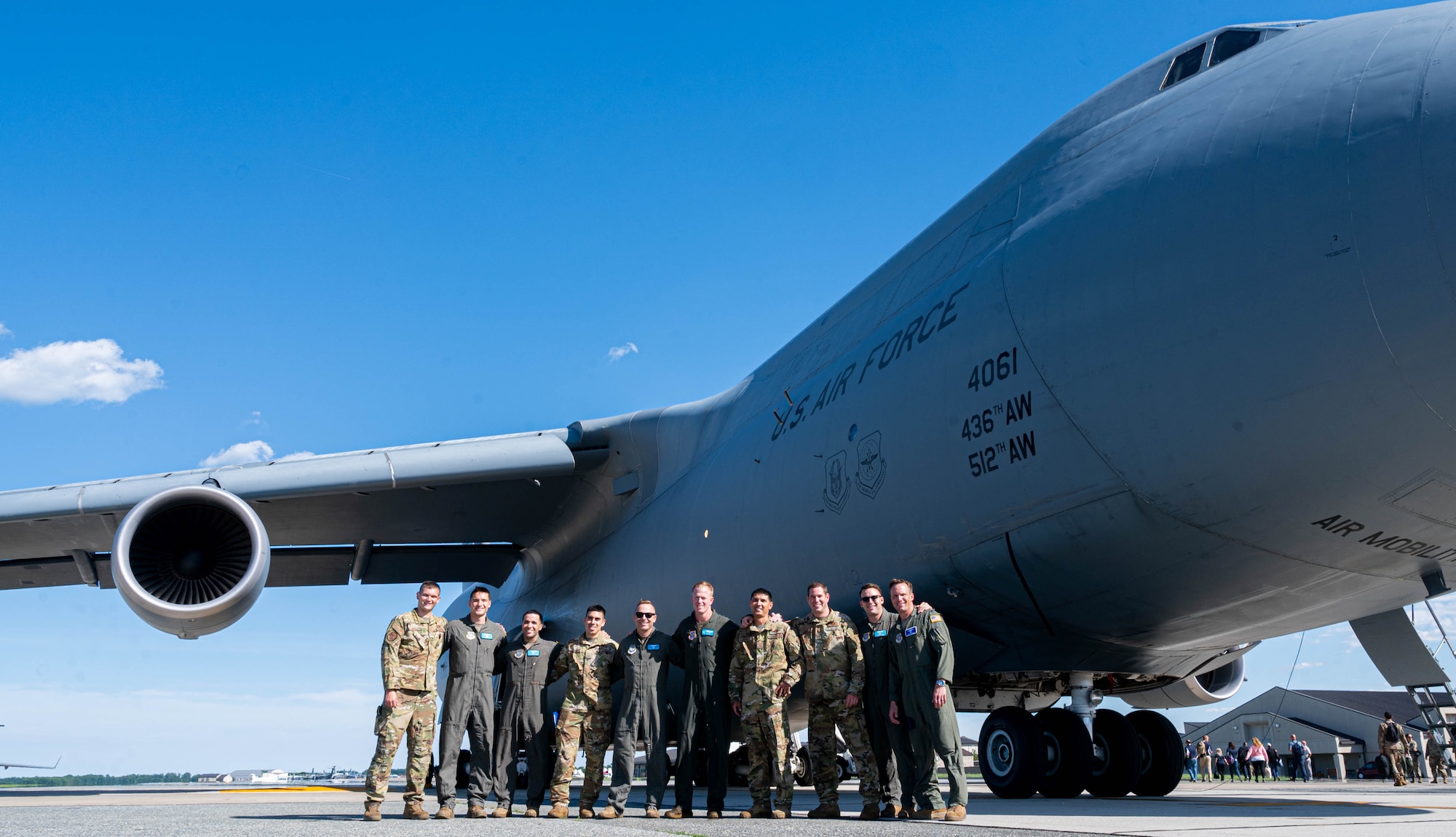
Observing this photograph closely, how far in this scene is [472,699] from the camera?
709cm

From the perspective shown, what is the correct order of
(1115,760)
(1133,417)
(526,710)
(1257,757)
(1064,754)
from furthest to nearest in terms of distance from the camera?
(1257,757), (1115,760), (526,710), (1064,754), (1133,417)

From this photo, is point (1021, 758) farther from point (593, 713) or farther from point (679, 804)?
point (593, 713)

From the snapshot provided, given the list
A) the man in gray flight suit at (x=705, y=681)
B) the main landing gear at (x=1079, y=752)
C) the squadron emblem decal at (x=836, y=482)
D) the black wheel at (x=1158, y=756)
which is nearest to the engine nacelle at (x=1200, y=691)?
the black wheel at (x=1158, y=756)

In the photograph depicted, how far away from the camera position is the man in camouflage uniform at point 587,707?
267 inches

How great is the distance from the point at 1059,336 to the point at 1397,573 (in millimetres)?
2087

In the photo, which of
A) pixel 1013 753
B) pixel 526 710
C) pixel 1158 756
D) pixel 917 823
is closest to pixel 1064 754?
pixel 1013 753

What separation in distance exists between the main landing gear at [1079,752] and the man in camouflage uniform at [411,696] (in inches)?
138

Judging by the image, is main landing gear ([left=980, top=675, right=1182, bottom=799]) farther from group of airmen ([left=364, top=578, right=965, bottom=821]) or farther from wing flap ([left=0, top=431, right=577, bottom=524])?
wing flap ([left=0, top=431, right=577, bottom=524])

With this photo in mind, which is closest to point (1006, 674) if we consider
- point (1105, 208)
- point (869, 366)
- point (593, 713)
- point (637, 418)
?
point (869, 366)

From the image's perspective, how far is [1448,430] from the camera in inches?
179

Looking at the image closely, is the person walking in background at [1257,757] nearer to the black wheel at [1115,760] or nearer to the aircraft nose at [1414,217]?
the black wheel at [1115,760]

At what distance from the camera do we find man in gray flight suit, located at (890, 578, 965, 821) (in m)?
5.77

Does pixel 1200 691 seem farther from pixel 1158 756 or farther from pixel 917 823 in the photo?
pixel 917 823

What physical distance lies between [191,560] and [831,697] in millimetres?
5620
